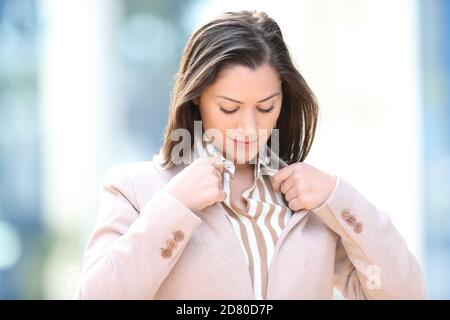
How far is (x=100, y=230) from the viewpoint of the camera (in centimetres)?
165

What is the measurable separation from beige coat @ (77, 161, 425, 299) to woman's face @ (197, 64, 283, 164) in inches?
5.6

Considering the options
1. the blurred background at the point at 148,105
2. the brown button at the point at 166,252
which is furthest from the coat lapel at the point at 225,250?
the blurred background at the point at 148,105

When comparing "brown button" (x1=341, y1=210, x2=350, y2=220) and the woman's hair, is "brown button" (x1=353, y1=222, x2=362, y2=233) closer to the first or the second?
"brown button" (x1=341, y1=210, x2=350, y2=220)

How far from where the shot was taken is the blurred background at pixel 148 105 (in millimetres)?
4285

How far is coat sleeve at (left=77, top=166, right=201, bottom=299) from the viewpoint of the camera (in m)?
1.55

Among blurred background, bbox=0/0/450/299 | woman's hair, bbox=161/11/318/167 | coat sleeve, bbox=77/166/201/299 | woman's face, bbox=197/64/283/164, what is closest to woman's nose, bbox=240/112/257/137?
woman's face, bbox=197/64/283/164

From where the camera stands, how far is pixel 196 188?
164 centimetres

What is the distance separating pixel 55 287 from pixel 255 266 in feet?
9.55

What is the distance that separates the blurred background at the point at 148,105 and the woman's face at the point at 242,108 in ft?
8.31

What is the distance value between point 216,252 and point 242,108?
316 mm

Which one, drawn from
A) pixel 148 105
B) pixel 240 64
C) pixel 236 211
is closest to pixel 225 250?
pixel 236 211

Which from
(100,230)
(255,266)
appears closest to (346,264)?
(255,266)

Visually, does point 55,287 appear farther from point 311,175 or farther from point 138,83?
point 311,175

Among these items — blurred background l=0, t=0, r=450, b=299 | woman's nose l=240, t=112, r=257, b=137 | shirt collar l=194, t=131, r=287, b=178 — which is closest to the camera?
woman's nose l=240, t=112, r=257, b=137
